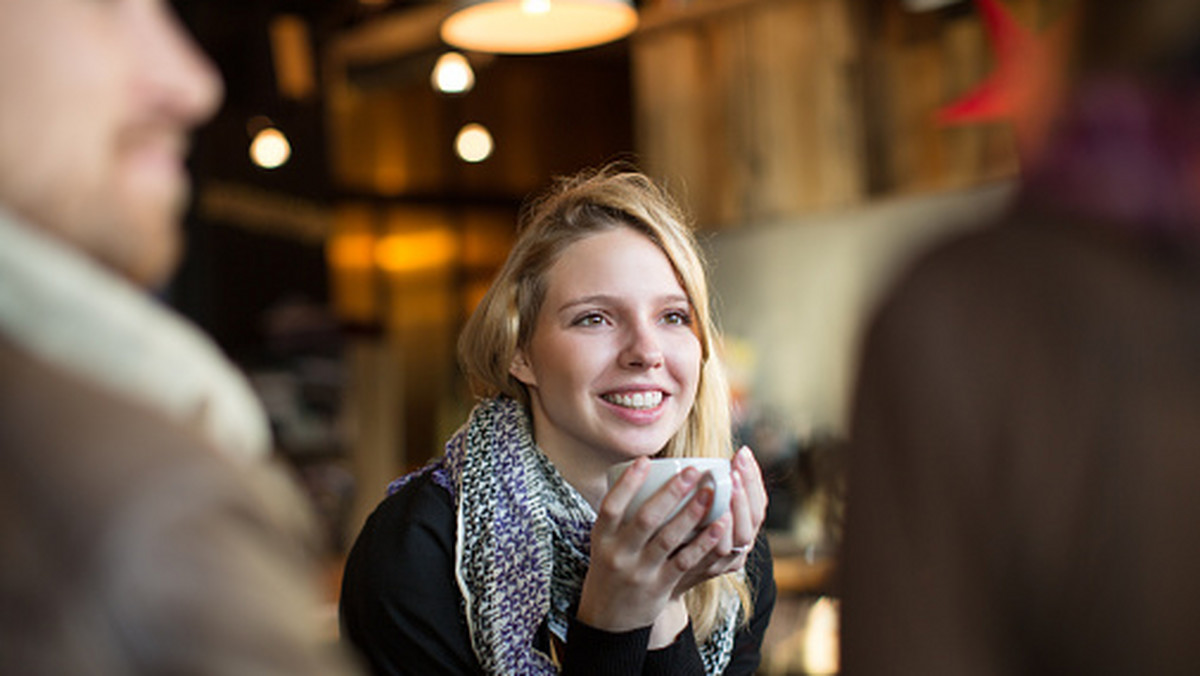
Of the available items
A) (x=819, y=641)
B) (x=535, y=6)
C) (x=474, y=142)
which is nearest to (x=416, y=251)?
(x=474, y=142)

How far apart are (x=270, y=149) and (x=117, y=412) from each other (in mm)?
6081

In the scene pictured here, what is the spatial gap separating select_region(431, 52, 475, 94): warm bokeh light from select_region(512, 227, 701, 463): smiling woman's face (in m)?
4.20

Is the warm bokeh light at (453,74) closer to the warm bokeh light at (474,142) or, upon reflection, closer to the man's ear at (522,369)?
the warm bokeh light at (474,142)

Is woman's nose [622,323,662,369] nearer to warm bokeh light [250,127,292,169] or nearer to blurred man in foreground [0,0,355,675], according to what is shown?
blurred man in foreground [0,0,355,675]

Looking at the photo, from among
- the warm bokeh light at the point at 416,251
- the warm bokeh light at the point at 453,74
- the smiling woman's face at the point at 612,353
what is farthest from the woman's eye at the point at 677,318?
the warm bokeh light at the point at 416,251

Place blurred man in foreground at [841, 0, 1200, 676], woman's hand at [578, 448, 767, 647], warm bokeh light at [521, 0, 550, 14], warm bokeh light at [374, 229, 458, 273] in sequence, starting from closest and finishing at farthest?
blurred man in foreground at [841, 0, 1200, 676]
woman's hand at [578, 448, 767, 647]
warm bokeh light at [521, 0, 550, 14]
warm bokeh light at [374, 229, 458, 273]

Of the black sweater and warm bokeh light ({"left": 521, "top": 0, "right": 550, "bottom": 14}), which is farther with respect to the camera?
warm bokeh light ({"left": 521, "top": 0, "right": 550, "bottom": 14})

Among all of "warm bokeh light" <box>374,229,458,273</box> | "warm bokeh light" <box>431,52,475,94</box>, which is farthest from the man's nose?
"warm bokeh light" <box>374,229,458,273</box>

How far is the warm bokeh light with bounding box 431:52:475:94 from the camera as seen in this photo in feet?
19.9

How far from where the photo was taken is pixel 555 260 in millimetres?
2041

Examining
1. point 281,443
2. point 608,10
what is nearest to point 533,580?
point 608,10

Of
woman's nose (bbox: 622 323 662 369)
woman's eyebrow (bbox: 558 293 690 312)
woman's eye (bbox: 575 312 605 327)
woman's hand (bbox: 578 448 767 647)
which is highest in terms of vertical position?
woman's eyebrow (bbox: 558 293 690 312)

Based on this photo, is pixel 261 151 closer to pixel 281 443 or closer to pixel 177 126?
pixel 281 443

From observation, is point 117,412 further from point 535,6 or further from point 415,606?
point 535,6
